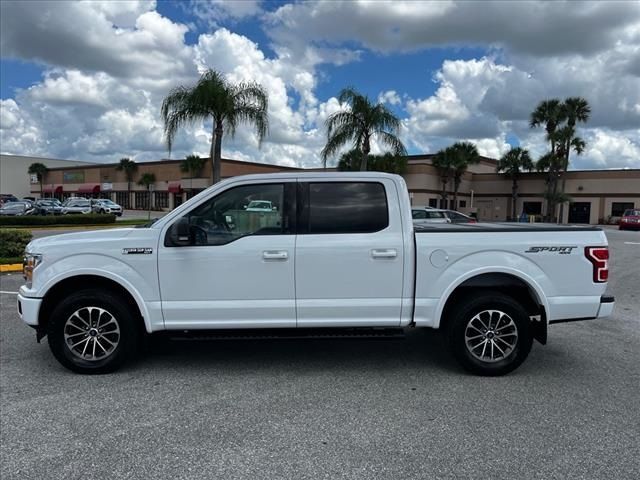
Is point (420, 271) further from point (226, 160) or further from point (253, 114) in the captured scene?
point (226, 160)

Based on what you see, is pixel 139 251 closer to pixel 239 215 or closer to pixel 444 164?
pixel 239 215

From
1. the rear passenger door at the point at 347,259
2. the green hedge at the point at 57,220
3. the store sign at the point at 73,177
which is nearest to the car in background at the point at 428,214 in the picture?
the rear passenger door at the point at 347,259

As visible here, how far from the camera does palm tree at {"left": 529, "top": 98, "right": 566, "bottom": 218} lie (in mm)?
47562

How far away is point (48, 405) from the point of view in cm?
419

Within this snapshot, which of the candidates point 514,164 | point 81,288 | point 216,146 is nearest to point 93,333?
point 81,288

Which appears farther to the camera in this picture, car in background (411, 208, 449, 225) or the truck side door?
car in background (411, 208, 449, 225)

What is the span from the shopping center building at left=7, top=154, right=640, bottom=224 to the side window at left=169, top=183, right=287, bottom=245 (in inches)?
1602

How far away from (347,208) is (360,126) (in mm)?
18073

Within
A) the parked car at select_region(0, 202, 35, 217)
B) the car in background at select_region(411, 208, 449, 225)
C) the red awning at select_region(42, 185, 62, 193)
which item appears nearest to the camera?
the car in background at select_region(411, 208, 449, 225)

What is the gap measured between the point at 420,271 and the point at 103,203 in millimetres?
50987

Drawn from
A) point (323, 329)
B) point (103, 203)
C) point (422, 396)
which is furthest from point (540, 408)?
point (103, 203)

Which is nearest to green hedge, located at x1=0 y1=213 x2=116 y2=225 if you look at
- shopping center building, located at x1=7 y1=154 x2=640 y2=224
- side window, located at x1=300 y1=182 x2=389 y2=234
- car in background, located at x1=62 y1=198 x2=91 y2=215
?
car in background, located at x1=62 y1=198 x2=91 y2=215

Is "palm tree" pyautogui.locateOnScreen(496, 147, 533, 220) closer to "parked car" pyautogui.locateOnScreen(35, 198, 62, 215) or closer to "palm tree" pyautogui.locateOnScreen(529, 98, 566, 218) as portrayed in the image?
"palm tree" pyautogui.locateOnScreen(529, 98, 566, 218)

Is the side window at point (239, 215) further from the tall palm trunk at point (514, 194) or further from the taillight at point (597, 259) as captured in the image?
the tall palm trunk at point (514, 194)
